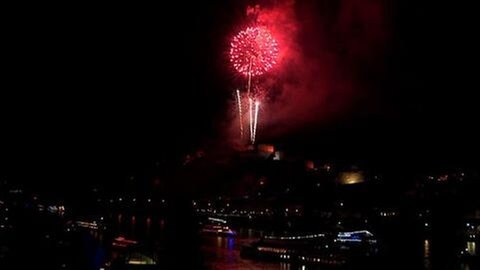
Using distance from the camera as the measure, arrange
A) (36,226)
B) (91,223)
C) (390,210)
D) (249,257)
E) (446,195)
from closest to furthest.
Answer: (36,226)
(249,257)
(91,223)
(446,195)
(390,210)

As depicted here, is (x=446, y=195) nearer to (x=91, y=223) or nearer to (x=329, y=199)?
(x=329, y=199)

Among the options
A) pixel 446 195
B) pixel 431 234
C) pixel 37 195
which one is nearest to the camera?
pixel 431 234

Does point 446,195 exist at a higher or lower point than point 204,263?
higher

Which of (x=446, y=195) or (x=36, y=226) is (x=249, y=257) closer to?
(x=36, y=226)

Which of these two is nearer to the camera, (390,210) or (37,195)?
(390,210)

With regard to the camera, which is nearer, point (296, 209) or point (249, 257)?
point (249, 257)

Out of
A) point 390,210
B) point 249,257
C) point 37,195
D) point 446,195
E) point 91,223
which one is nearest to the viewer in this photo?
Answer: point 249,257

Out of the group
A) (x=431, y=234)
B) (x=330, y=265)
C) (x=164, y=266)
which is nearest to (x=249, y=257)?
(x=330, y=265)

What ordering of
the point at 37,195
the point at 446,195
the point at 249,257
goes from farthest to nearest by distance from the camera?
the point at 37,195
the point at 446,195
the point at 249,257

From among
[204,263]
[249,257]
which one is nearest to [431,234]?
[249,257]
